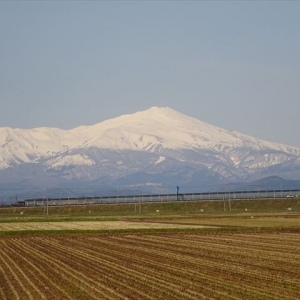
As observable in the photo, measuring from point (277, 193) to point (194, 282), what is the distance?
140m

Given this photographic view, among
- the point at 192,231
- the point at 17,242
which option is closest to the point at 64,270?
the point at 17,242

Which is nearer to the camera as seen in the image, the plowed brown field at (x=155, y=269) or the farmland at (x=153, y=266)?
the plowed brown field at (x=155, y=269)

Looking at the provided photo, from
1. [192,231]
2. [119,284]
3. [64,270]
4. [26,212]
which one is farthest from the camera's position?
[26,212]

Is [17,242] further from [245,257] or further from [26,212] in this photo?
[26,212]

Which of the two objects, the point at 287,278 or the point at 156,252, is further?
the point at 156,252

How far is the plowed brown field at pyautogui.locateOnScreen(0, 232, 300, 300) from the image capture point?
91.4 ft

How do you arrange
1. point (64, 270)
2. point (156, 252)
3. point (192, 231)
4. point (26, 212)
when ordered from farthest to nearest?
point (26, 212) → point (192, 231) → point (156, 252) → point (64, 270)

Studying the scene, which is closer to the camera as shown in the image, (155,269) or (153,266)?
(155,269)

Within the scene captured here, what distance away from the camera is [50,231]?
7325cm

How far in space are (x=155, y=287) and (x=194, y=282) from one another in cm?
181

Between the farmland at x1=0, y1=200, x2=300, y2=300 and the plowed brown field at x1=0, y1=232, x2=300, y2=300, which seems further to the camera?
the farmland at x1=0, y1=200, x2=300, y2=300

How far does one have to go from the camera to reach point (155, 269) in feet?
115

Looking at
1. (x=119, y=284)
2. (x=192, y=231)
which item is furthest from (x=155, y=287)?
(x=192, y=231)

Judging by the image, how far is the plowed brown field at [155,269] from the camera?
1096 inches
